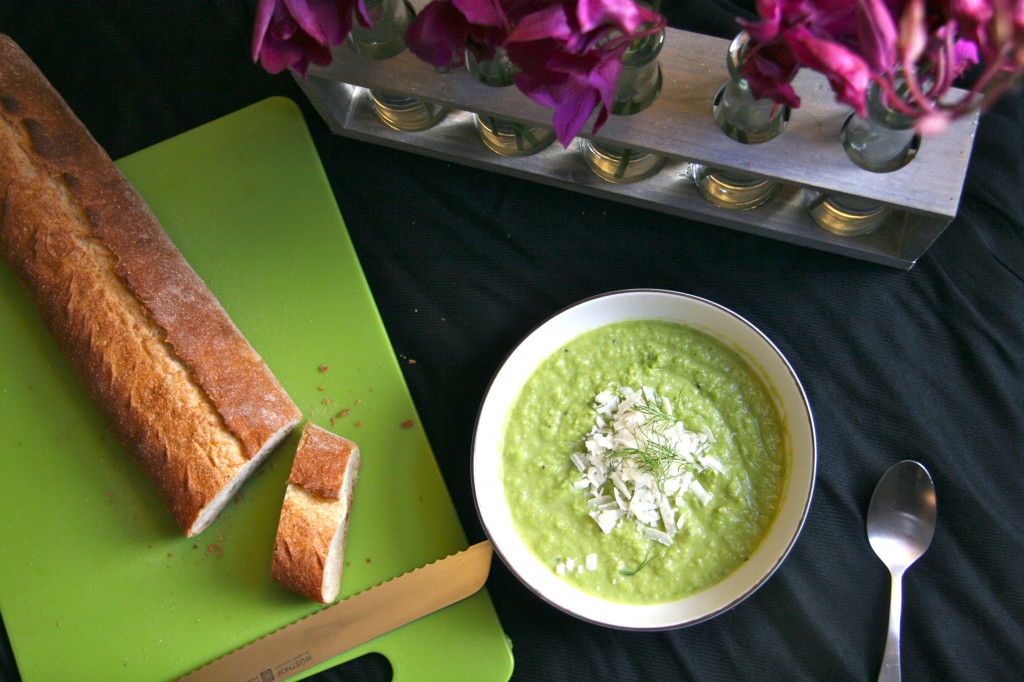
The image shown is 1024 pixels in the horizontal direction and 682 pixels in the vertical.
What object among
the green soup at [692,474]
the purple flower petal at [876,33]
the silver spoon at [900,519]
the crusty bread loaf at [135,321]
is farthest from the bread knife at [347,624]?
the purple flower petal at [876,33]

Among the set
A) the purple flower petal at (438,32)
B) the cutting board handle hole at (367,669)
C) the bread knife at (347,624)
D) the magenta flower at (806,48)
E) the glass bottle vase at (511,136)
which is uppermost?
the magenta flower at (806,48)

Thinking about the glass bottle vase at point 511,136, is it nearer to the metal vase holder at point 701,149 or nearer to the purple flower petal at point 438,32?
the metal vase holder at point 701,149

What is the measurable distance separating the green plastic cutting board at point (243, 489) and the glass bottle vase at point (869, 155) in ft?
3.58

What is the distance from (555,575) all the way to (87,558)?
3.78ft

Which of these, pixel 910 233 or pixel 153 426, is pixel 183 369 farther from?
pixel 910 233

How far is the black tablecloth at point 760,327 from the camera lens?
6.37 ft

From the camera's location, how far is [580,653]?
1986 millimetres

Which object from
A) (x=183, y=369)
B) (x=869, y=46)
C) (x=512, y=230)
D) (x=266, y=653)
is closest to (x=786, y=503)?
(x=512, y=230)

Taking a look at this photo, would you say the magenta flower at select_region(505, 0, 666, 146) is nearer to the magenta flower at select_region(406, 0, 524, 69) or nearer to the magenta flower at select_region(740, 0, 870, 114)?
the magenta flower at select_region(406, 0, 524, 69)

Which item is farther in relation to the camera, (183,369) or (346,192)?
(346,192)

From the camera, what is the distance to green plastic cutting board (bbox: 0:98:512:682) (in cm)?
203

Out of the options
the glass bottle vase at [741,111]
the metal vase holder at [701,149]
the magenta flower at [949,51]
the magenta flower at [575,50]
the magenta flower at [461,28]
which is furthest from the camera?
the metal vase holder at [701,149]

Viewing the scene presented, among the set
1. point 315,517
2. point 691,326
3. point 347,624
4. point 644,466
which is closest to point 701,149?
point 691,326

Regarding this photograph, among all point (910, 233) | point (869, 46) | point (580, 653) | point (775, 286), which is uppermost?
point (869, 46)
